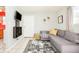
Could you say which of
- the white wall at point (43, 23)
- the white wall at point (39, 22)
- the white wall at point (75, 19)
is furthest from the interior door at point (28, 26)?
the white wall at point (75, 19)

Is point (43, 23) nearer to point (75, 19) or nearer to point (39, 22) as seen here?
point (39, 22)

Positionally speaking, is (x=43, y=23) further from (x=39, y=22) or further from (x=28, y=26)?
(x=28, y=26)

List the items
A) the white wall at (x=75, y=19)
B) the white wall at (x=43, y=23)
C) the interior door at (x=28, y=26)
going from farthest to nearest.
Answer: the interior door at (x=28, y=26)
the white wall at (x=43, y=23)
the white wall at (x=75, y=19)

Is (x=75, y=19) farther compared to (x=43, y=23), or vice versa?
(x=43, y=23)

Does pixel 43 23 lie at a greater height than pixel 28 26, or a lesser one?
greater

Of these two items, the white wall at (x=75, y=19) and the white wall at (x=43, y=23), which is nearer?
the white wall at (x=75, y=19)

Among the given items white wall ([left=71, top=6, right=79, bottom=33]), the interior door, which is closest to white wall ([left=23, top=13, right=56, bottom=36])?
the interior door

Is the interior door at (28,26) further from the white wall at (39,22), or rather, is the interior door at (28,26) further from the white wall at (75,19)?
the white wall at (75,19)

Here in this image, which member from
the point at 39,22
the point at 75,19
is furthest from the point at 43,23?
the point at 75,19

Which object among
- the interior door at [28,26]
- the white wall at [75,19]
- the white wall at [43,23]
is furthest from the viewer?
the interior door at [28,26]

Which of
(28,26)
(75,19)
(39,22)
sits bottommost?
(28,26)
